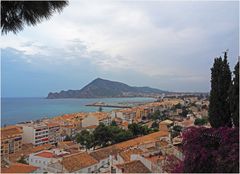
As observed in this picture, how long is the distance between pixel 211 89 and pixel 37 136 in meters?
22.6

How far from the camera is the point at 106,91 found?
76.5 meters

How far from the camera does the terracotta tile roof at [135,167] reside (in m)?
6.10

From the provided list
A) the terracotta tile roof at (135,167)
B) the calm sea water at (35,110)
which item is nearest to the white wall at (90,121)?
the calm sea water at (35,110)

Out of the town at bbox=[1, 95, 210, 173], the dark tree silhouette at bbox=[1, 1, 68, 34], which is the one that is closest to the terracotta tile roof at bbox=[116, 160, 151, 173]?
the town at bbox=[1, 95, 210, 173]

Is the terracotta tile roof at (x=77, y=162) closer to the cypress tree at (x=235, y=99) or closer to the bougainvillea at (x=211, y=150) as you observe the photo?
the bougainvillea at (x=211, y=150)

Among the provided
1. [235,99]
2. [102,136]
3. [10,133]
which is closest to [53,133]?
[10,133]

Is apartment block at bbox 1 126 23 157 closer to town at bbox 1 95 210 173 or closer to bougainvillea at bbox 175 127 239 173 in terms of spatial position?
town at bbox 1 95 210 173

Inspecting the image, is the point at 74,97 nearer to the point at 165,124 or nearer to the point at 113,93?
the point at 113,93

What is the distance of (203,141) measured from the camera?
327cm

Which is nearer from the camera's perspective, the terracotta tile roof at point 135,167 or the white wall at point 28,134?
the terracotta tile roof at point 135,167

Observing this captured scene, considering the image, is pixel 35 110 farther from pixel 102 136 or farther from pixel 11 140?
pixel 102 136

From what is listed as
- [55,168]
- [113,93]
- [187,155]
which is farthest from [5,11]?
[113,93]

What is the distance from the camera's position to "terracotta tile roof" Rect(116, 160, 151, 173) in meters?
6.10

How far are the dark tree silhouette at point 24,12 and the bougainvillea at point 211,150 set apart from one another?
219 centimetres
